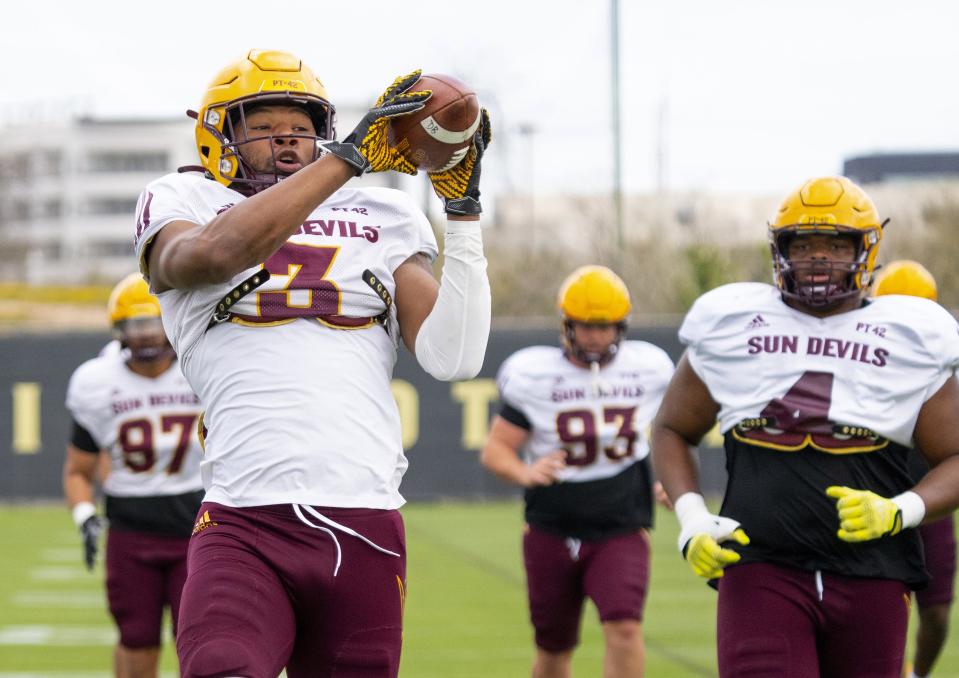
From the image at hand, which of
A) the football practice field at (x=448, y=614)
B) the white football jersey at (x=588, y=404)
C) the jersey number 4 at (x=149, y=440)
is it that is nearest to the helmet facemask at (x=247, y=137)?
the jersey number 4 at (x=149, y=440)

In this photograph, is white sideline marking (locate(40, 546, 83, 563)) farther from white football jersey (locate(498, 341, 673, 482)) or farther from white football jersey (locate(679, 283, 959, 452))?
white football jersey (locate(679, 283, 959, 452))

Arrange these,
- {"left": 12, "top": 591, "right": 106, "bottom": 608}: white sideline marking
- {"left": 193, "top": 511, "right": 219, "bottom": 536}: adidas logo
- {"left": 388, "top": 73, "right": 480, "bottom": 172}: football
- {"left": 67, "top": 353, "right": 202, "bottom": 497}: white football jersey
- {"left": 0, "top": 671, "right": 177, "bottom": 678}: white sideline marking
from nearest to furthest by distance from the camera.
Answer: {"left": 388, "top": 73, "right": 480, "bottom": 172}: football < {"left": 193, "top": 511, "right": 219, "bottom": 536}: adidas logo < {"left": 67, "top": 353, "right": 202, "bottom": 497}: white football jersey < {"left": 0, "top": 671, "right": 177, "bottom": 678}: white sideline marking < {"left": 12, "top": 591, "right": 106, "bottom": 608}: white sideline marking

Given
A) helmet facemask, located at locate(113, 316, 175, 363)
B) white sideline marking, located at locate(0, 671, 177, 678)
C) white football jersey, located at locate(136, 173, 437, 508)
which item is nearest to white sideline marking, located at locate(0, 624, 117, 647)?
white sideline marking, located at locate(0, 671, 177, 678)

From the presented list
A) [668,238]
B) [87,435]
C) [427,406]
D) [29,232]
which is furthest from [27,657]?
[29,232]

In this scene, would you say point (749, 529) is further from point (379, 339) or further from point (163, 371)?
point (163, 371)

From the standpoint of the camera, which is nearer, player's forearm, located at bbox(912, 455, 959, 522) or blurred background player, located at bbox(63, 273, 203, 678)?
player's forearm, located at bbox(912, 455, 959, 522)

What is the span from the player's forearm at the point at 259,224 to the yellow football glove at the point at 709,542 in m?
1.55

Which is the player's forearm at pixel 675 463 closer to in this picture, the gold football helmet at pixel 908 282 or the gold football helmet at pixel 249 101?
the gold football helmet at pixel 249 101

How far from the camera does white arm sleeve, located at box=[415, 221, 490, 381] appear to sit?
11.4 ft

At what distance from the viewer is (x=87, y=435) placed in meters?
7.08

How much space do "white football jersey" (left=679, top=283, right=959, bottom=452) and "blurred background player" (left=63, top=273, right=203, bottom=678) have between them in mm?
3077


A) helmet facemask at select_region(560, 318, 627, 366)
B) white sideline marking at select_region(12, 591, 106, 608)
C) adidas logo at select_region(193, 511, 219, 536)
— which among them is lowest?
white sideline marking at select_region(12, 591, 106, 608)

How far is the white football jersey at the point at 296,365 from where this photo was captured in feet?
11.1

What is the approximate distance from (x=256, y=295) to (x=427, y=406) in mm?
14296
